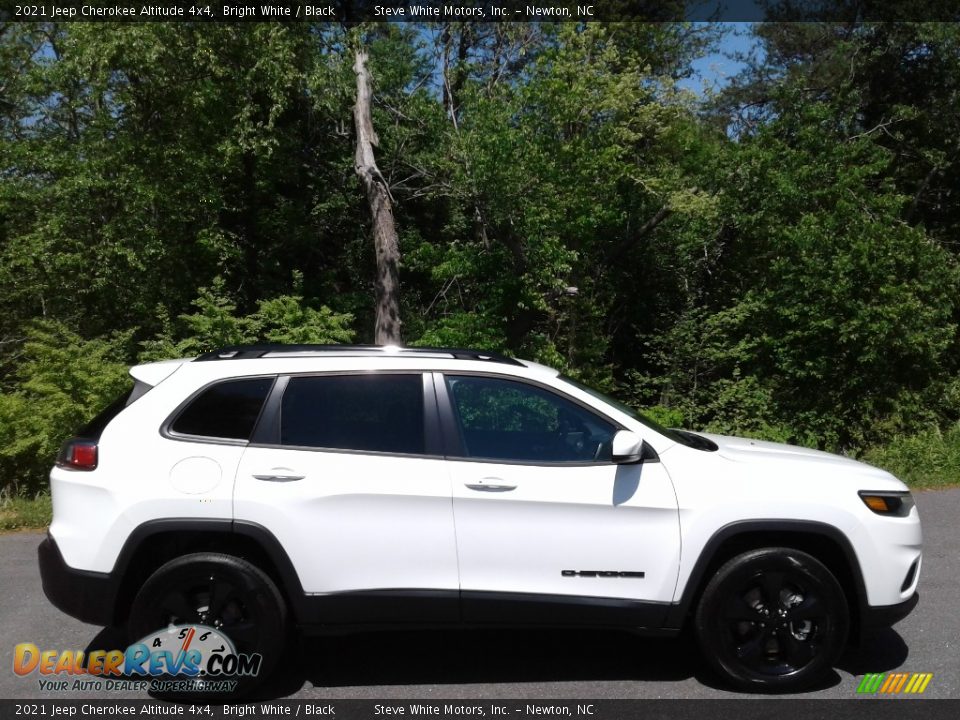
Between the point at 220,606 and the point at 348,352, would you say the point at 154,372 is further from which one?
the point at 220,606

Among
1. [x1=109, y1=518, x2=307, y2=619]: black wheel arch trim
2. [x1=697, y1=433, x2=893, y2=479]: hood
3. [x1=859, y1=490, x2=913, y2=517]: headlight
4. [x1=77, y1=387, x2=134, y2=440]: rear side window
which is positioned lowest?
[x1=109, y1=518, x2=307, y2=619]: black wheel arch trim

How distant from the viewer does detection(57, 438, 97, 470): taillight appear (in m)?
4.31

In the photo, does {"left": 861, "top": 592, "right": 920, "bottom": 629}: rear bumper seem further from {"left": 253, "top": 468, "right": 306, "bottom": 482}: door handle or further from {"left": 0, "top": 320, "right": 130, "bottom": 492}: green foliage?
{"left": 0, "top": 320, "right": 130, "bottom": 492}: green foliage

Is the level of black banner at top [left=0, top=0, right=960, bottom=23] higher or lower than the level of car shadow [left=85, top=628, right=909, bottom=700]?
higher

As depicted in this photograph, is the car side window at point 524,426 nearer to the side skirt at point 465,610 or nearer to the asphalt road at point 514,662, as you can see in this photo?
the side skirt at point 465,610

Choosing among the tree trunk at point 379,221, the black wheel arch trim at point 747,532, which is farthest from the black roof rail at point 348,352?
the tree trunk at point 379,221

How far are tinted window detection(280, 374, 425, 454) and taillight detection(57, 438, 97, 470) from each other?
0.93 metres

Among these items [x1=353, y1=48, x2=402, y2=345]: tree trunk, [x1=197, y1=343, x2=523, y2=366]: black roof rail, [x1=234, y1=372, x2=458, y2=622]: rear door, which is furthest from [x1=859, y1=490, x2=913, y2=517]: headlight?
[x1=353, y1=48, x2=402, y2=345]: tree trunk

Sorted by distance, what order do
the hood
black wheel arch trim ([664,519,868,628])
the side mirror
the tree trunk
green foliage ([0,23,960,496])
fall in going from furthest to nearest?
1. the tree trunk
2. green foliage ([0,23,960,496])
3. the hood
4. black wheel arch trim ([664,519,868,628])
5. the side mirror

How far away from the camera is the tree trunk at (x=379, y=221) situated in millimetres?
15102

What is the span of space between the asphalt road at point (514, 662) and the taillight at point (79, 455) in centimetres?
115

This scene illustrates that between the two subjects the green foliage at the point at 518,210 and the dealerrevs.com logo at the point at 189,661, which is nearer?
the dealerrevs.com logo at the point at 189,661

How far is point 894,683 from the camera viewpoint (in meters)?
4.46

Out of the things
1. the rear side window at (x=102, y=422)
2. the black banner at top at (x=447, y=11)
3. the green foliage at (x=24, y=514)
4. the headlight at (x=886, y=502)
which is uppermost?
the black banner at top at (x=447, y=11)
